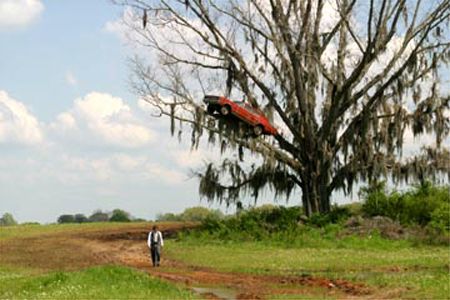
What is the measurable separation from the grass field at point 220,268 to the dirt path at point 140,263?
3cm

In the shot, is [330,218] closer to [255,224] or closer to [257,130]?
[255,224]

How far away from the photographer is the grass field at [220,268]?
63.4 ft

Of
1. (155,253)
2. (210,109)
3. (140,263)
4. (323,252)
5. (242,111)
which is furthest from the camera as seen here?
(210,109)

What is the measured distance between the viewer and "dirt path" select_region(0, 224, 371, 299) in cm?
2113

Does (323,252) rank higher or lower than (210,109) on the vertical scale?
lower

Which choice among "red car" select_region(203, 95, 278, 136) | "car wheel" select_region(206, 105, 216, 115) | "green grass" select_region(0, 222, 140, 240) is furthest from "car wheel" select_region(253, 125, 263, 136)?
"green grass" select_region(0, 222, 140, 240)

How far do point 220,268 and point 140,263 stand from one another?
4.06 meters

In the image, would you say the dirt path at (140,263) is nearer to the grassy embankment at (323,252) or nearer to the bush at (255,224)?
the grassy embankment at (323,252)

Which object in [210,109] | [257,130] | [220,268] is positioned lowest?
[220,268]

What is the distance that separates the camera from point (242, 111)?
41.8 m

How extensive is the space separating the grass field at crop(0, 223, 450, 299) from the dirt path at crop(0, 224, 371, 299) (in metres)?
0.03

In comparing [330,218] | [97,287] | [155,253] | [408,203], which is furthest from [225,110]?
[97,287]

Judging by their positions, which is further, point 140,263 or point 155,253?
point 140,263

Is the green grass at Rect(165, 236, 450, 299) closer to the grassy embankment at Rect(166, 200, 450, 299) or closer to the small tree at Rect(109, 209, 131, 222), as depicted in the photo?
the grassy embankment at Rect(166, 200, 450, 299)
